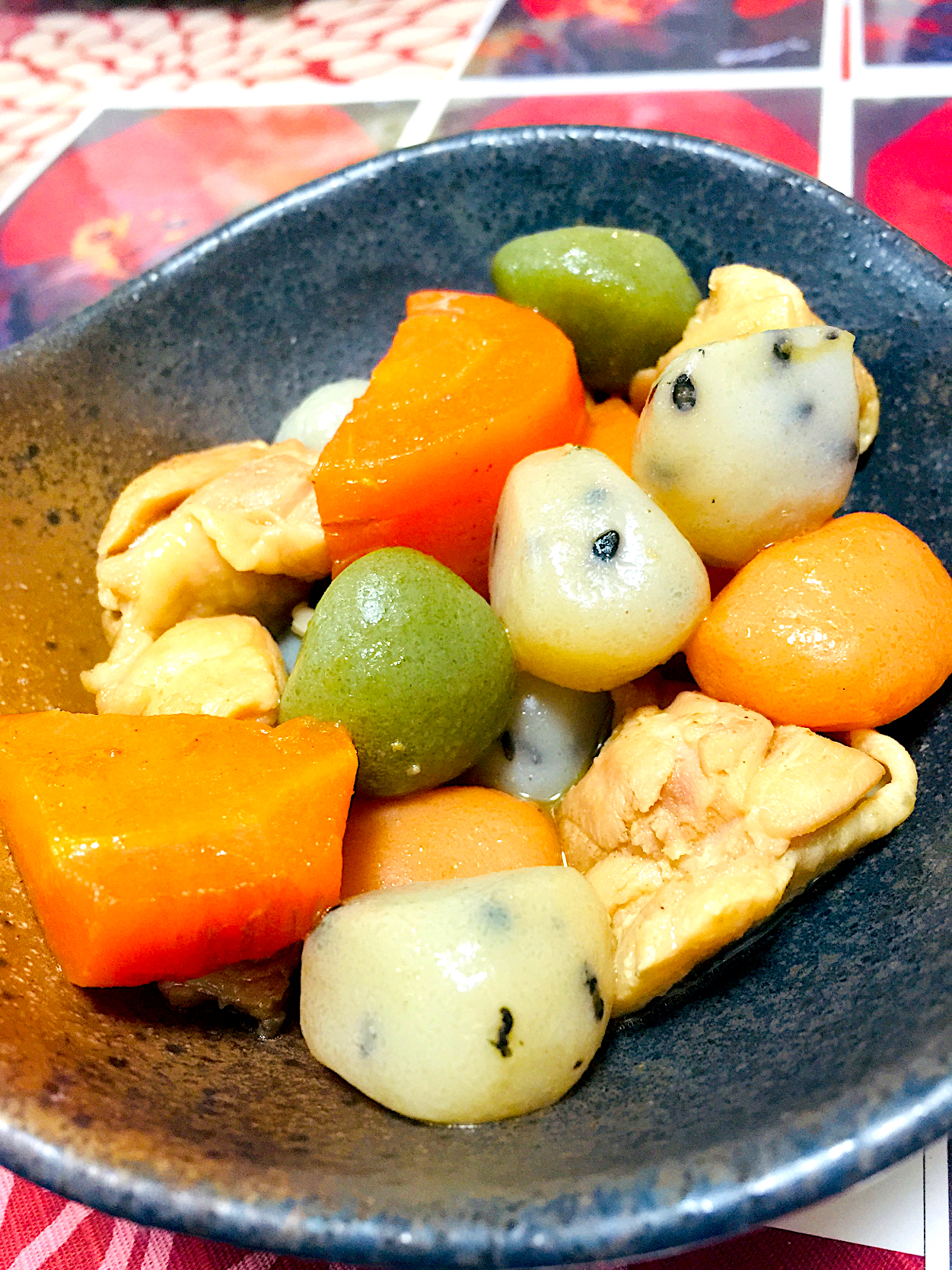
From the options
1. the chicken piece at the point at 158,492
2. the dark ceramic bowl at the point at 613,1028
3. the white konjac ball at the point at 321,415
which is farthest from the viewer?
the white konjac ball at the point at 321,415

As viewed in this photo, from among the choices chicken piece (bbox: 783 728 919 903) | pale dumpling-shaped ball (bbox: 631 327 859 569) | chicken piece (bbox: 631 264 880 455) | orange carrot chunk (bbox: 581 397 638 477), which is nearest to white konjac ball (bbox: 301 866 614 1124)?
chicken piece (bbox: 783 728 919 903)

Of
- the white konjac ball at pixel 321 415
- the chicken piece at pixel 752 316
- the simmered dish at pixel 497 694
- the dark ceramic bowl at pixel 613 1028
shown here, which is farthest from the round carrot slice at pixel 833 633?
the white konjac ball at pixel 321 415

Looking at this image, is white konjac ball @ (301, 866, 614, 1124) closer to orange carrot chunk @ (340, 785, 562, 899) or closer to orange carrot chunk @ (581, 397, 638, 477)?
orange carrot chunk @ (340, 785, 562, 899)

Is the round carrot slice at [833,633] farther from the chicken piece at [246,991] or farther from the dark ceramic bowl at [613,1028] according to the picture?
the chicken piece at [246,991]

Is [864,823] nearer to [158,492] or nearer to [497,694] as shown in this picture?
[497,694]

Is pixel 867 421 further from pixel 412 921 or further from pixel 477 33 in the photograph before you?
pixel 477 33
